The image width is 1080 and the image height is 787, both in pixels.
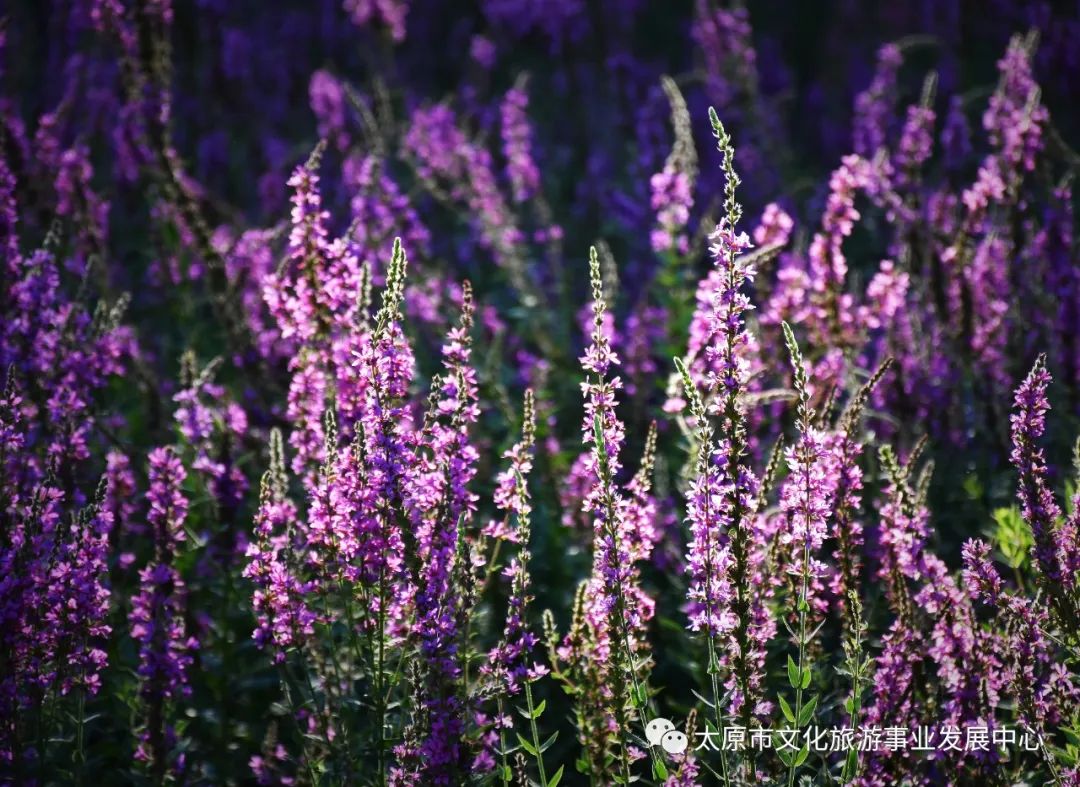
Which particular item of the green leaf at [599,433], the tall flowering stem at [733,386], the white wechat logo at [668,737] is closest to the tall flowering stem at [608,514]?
the green leaf at [599,433]

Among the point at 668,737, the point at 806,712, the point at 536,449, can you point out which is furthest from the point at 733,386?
the point at 536,449

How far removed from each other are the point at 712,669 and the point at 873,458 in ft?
7.68

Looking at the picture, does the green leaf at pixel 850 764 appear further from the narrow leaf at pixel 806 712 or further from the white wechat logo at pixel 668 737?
the white wechat logo at pixel 668 737

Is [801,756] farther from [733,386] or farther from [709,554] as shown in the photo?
[733,386]

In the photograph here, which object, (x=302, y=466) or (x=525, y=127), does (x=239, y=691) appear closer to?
(x=302, y=466)

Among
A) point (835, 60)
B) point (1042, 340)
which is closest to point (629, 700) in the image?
point (1042, 340)

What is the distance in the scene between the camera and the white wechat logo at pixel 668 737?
3107mm

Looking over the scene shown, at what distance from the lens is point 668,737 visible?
3164 millimetres

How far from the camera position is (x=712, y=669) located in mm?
2727

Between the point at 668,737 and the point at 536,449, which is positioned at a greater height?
the point at 536,449

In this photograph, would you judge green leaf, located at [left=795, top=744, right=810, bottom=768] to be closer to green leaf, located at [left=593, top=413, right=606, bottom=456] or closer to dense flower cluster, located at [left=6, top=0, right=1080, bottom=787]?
dense flower cluster, located at [left=6, top=0, right=1080, bottom=787]

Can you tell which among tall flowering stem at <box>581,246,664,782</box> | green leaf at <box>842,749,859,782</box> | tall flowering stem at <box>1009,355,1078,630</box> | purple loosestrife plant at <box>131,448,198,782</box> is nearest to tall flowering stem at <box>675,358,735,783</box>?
tall flowering stem at <box>581,246,664,782</box>

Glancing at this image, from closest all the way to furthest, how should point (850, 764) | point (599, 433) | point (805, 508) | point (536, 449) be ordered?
point (599, 433) < point (805, 508) < point (850, 764) < point (536, 449)

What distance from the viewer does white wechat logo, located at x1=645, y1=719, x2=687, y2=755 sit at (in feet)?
10.2
